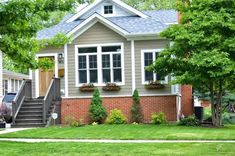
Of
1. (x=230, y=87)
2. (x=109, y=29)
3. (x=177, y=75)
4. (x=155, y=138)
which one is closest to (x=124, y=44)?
(x=109, y=29)

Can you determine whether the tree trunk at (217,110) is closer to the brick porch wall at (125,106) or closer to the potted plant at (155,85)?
the brick porch wall at (125,106)

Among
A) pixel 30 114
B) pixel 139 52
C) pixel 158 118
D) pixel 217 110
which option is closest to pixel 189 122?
pixel 217 110

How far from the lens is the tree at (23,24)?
39.6 feet

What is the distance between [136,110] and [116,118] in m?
1.08

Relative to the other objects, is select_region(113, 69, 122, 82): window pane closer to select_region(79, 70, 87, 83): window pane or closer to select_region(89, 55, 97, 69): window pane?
select_region(89, 55, 97, 69): window pane

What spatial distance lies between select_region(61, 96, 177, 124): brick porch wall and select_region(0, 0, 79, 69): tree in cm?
978

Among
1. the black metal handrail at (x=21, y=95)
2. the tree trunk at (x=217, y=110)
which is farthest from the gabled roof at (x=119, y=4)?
the tree trunk at (x=217, y=110)

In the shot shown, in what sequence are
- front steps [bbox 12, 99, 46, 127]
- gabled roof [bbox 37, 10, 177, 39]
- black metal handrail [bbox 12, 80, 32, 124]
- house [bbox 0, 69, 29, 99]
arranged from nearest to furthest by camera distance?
1. front steps [bbox 12, 99, 46, 127]
2. black metal handrail [bbox 12, 80, 32, 124]
3. gabled roof [bbox 37, 10, 177, 39]
4. house [bbox 0, 69, 29, 99]

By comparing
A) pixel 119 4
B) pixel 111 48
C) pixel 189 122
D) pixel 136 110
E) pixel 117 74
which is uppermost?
pixel 119 4

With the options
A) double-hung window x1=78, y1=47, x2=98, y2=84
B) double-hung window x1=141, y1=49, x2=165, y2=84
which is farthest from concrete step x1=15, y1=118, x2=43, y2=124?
double-hung window x1=141, y1=49, x2=165, y2=84

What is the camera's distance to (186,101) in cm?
2647

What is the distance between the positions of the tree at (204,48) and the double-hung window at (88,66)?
4000 mm

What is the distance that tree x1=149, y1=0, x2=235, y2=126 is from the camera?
1930cm

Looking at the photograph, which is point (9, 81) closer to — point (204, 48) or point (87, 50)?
point (87, 50)
